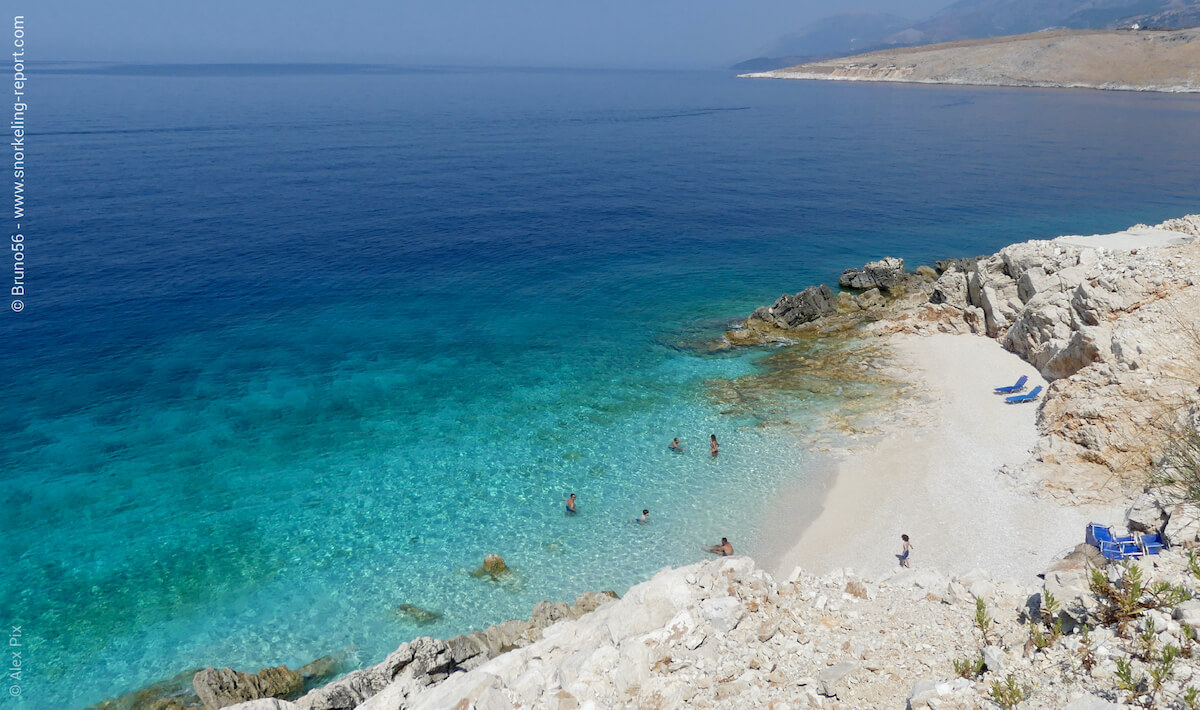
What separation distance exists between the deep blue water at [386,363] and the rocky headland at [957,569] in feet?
8.90

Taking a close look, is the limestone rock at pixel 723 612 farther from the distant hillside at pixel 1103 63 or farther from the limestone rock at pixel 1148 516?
the distant hillside at pixel 1103 63

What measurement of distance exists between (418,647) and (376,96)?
171313mm

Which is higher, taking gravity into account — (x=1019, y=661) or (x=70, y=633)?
(x=1019, y=661)

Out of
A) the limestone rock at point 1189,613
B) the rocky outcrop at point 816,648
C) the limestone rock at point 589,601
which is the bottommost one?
the limestone rock at point 589,601

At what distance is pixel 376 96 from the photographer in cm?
16638

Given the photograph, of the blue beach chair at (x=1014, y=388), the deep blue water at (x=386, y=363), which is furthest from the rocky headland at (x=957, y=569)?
the deep blue water at (x=386, y=363)

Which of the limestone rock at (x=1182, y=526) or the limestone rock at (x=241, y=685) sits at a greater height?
the limestone rock at (x=1182, y=526)

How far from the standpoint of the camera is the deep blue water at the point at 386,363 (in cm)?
2177

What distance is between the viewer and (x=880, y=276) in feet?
144

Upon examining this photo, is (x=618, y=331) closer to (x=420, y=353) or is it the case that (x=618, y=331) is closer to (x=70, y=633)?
(x=420, y=353)

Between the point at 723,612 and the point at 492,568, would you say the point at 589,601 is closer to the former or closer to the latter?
the point at 492,568

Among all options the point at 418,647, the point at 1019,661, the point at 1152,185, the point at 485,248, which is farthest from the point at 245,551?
the point at 1152,185

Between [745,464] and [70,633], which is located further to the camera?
[745,464]

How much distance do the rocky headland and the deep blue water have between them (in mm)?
2713
